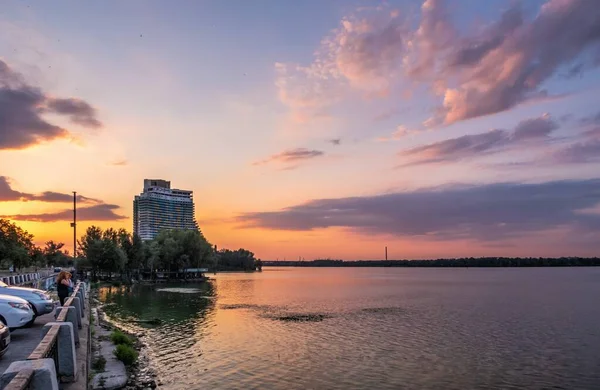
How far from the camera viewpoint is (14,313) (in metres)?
17.8

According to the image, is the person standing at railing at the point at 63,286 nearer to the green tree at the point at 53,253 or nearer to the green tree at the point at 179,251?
the green tree at the point at 179,251

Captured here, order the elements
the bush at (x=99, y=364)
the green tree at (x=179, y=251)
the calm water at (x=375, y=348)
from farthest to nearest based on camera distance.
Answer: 1. the green tree at (x=179, y=251)
2. the calm water at (x=375, y=348)
3. the bush at (x=99, y=364)

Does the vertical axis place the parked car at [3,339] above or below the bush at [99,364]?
above

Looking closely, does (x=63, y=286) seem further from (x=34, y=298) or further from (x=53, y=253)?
(x=53, y=253)

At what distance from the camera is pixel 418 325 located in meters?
43.7

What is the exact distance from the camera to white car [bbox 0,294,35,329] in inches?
692

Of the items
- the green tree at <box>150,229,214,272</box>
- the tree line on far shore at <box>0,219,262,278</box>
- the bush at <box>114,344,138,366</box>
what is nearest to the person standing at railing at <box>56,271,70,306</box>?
the bush at <box>114,344,138,366</box>

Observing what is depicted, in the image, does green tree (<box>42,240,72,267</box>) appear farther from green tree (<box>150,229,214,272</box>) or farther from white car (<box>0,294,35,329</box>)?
white car (<box>0,294,35,329</box>)

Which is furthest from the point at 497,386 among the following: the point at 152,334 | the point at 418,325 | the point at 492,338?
the point at 152,334

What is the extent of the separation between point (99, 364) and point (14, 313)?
5.24m

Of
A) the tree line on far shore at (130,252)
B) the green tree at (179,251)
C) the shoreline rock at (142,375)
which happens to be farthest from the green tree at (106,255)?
the shoreline rock at (142,375)

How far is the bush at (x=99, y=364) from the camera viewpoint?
68.5 feet

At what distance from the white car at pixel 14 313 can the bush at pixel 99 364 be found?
3.94 metres

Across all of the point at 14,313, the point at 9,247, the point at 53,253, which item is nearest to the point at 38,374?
the point at 14,313
